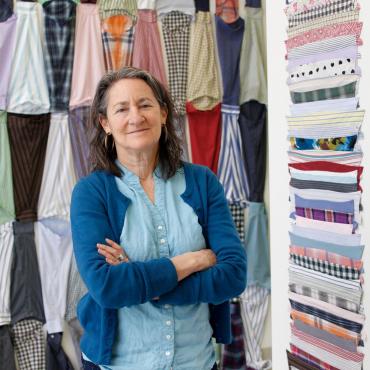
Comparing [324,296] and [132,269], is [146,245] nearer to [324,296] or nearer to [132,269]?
[132,269]

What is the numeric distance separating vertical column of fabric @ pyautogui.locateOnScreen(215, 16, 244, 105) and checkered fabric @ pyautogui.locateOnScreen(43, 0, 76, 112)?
35.0 inches

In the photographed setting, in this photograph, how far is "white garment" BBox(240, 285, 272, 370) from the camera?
2984 millimetres

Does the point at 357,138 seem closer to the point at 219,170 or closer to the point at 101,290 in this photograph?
the point at 101,290

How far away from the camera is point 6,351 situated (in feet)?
8.42

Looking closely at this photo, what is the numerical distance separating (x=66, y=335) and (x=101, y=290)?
5.57ft

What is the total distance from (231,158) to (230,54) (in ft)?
2.12

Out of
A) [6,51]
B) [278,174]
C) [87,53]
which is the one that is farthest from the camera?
[87,53]

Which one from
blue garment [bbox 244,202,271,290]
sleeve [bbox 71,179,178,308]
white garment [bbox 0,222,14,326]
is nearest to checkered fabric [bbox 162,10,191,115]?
blue garment [bbox 244,202,271,290]

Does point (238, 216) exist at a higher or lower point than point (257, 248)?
higher

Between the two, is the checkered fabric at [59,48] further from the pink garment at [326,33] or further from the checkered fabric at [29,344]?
the pink garment at [326,33]

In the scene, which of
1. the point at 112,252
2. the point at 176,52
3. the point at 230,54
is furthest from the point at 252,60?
the point at 112,252

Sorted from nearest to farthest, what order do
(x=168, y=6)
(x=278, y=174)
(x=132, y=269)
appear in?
(x=132, y=269), (x=278, y=174), (x=168, y=6)

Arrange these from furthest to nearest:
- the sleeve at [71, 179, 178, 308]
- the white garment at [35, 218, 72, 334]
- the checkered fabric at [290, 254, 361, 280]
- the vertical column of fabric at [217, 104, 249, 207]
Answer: the vertical column of fabric at [217, 104, 249, 207] < the white garment at [35, 218, 72, 334] < the checkered fabric at [290, 254, 361, 280] < the sleeve at [71, 179, 178, 308]

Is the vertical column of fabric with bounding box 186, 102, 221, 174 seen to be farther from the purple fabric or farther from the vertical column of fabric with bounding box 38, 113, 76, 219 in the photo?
the purple fabric
